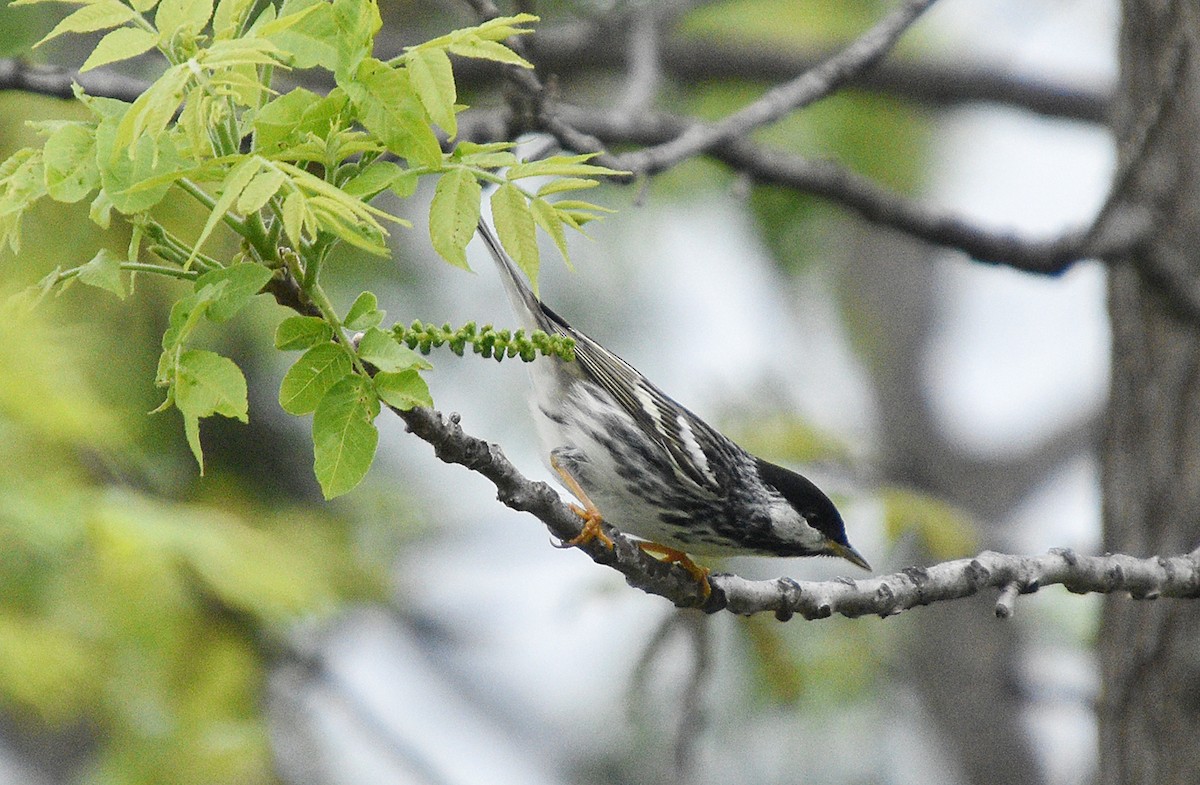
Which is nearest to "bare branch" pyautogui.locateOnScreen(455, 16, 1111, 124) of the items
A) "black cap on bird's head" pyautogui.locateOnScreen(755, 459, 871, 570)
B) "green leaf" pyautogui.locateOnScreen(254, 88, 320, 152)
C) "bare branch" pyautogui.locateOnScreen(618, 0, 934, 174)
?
"bare branch" pyautogui.locateOnScreen(618, 0, 934, 174)

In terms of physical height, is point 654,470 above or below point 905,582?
below

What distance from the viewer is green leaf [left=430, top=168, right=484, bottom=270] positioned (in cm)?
191

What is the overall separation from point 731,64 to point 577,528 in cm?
429

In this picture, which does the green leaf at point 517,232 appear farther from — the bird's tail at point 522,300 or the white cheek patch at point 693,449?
the white cheek patch at point 693,449

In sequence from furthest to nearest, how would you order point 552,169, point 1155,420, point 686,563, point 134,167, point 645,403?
point 1155,420
point 645,403
point 686,563
point 552,169
point 134,167

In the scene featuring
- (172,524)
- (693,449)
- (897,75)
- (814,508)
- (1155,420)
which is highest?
(897,75)

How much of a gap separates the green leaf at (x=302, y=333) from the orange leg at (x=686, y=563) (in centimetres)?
142

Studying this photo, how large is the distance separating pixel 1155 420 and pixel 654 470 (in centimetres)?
183

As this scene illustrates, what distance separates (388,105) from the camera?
1801mm

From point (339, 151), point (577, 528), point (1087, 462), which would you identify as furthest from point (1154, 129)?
point (1087, 462)

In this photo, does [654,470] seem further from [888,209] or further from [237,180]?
[237,180]

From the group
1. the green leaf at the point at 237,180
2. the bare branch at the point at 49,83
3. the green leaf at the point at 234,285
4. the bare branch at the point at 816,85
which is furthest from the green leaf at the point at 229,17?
the bare branch at the point at 816,85

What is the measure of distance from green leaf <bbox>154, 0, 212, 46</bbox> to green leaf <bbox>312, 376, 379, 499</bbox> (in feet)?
1.77

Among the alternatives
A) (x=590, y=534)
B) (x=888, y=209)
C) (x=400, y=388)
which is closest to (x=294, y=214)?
(x=400, y=388)
